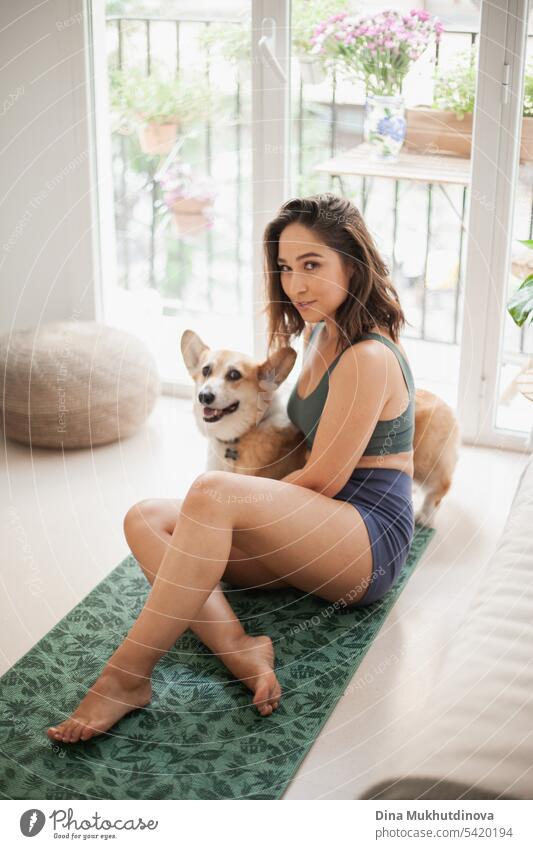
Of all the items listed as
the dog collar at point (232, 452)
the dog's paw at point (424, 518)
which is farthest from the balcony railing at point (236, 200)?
the dog collar at point (232, 452)

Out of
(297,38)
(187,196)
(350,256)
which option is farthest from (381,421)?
(187,196)

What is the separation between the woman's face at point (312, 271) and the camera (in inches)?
85.7

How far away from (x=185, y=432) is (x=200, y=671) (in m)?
1.31

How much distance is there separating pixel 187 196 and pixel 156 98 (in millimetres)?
335

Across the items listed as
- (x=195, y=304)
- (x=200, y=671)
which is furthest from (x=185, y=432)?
(x=200, y=671)

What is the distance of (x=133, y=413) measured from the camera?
329 cm

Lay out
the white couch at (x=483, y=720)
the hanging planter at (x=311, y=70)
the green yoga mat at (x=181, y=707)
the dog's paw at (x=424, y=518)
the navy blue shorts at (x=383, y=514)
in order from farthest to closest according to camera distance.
A: the hanging planter at (x=311, y=70) < the dog's paw at (x=424, y=518) < the navy blue shorts at (x=383, y=514) < the green yoga mat at (x=181, y=707) < the white couch at (x=483, y=720)

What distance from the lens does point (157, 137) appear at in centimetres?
356

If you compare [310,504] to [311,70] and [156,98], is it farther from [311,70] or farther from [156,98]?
[156,98]

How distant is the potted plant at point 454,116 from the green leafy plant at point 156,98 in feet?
2.42

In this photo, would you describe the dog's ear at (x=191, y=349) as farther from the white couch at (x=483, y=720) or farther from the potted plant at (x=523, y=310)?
the white couch at (x=483, y=720)

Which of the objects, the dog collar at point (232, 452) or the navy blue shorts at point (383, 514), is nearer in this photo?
the navy blue shorts at point (383, 514)

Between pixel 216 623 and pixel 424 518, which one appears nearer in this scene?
pixel 216 623

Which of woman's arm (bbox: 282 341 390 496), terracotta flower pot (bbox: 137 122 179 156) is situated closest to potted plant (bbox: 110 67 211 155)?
terracotta flower pot (bbox: 137 122 179 156)
